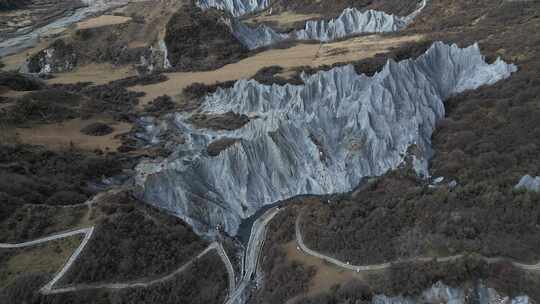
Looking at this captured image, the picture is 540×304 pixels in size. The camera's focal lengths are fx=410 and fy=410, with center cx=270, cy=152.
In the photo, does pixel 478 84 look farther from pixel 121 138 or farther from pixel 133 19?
pixel 133 19

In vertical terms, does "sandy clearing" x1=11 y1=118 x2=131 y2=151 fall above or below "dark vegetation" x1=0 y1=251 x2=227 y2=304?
above

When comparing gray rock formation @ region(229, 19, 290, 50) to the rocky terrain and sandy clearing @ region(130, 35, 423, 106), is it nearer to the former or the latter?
sandy clearing @ region(130, 35, 423, 106)

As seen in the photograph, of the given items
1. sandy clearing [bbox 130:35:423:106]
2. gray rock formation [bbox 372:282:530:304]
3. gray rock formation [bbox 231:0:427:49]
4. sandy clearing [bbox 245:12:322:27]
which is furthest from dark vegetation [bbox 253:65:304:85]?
sandy clearing [bbox 245:12:322:27]

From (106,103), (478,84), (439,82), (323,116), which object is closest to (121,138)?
(106,103)

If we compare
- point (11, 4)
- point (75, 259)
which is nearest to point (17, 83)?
point (75, 259)

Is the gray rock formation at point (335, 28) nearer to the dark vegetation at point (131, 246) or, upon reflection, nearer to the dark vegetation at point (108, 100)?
the dark vegetation at point (108, 100)

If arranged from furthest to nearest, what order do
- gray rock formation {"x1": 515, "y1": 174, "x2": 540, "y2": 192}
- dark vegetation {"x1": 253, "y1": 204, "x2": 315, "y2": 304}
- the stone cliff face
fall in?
1. the stone cliff face
2. gray rock formation {"x1": 515, "y1": 174, "x2": 540, "y2": 192}
3. dark vegetation {"x1": 253, "y1": 204, "x2": 315, "y2": 304}

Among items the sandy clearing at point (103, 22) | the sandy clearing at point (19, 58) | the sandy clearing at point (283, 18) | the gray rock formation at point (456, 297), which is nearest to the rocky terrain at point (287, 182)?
the gray rock formation at point (456, 297)
